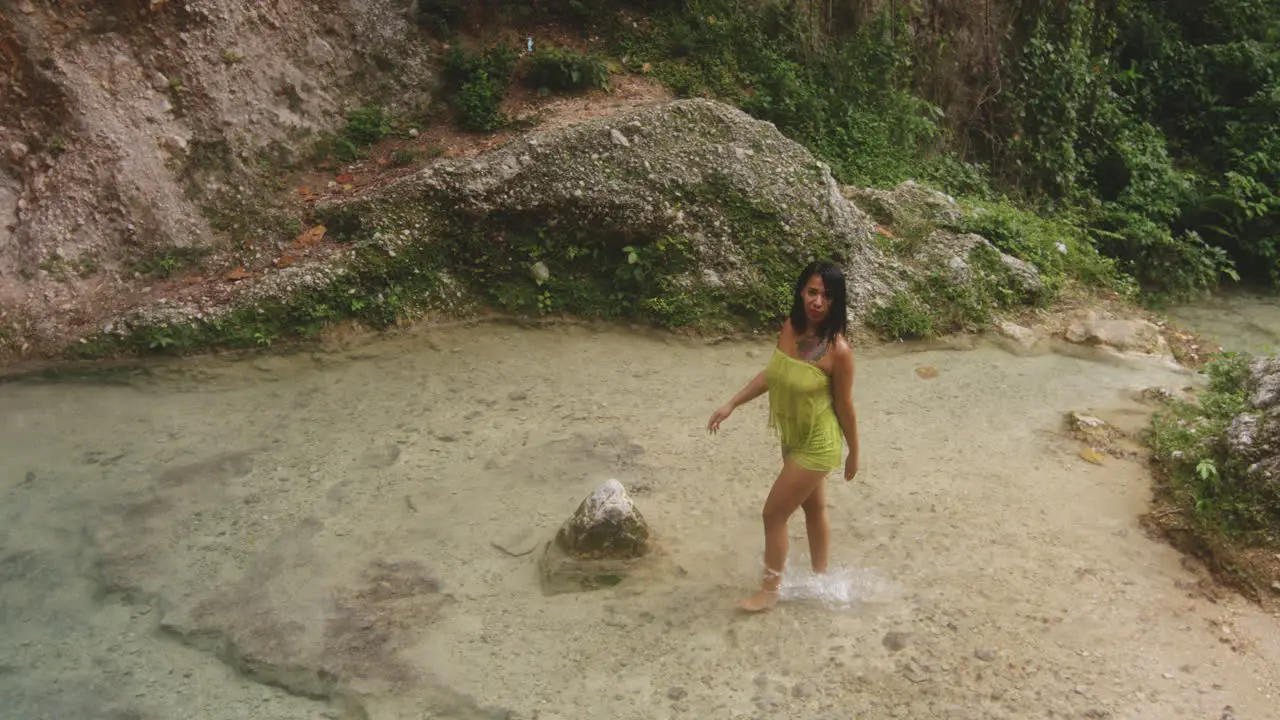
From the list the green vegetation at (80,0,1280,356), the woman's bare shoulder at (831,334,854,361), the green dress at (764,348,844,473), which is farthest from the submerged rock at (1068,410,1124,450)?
the woman's bare shoulder at (831,334,854,361)

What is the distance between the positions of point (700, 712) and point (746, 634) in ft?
1.53

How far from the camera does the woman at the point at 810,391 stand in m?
3.46

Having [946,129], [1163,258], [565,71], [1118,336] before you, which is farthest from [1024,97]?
[565,71]

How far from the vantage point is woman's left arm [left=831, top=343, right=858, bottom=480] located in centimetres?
351

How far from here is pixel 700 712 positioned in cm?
336

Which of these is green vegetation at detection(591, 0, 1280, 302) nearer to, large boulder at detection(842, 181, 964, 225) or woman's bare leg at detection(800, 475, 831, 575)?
large boulder at detection(842, 181, 964, 225)

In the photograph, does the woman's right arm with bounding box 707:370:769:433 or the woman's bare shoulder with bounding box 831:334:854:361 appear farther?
the woman's right arm with bounding box 707:370:769:433

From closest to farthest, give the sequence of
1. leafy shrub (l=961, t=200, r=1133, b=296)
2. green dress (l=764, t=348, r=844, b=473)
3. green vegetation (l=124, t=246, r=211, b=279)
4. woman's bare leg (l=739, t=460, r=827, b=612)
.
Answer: green dress (l=764, t=348, r=844, b=473) < woman's bare leg (l=739, t=460, r=827, b=612) < green vegetation (l=124, t=246, r=211, b=279) < leafy shrub (l=961, t=200, r=1133, b=296)

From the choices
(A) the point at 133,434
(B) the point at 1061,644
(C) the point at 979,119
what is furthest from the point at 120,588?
(C) the point at 979,119

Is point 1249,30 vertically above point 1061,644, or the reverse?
point 1249,30

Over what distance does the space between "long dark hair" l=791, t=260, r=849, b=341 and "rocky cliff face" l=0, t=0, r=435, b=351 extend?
498 cm

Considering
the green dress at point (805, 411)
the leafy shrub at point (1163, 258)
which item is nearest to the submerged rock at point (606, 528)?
the green dress at point (805, 411)

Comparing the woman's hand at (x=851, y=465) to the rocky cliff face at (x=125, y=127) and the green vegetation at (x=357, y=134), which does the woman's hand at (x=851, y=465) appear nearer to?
the rocky cliff face at (x=125, y=127)

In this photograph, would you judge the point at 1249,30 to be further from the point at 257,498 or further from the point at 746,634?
the point at 257,498
